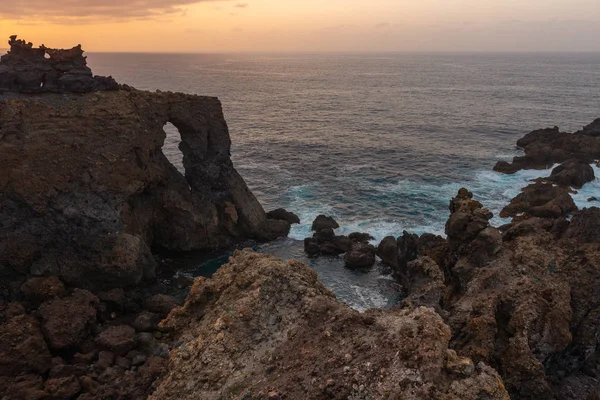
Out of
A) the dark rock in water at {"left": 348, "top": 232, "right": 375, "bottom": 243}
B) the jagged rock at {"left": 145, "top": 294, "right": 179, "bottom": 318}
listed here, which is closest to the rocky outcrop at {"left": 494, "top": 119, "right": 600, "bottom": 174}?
the dark rock in water at {"left": 348, "top": 232, "right": 375, "bottom": 243}

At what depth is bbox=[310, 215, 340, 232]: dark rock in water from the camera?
150 feet

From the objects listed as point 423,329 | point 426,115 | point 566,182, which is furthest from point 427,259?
point 426,115

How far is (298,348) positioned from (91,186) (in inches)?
1059

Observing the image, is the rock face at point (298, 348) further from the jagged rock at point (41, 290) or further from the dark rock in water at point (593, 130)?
the dark rock in water at point (593, 130)

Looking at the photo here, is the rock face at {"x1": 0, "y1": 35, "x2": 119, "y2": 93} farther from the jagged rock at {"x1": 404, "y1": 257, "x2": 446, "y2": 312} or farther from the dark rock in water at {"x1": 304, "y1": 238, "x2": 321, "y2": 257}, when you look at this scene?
the jagged rock at {"x1": 404, "y1": 257, "x2": 446, "y2": 312}

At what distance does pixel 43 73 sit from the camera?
3422 centimetres

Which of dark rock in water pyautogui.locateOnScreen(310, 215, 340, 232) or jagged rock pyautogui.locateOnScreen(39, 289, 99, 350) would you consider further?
dark rock in water pyautogui.locateOnScreen(310, 215, 340, 232)

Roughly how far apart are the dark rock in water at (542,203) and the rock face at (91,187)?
3604 cm

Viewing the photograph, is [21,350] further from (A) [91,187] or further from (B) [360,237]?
(B) [360,237]

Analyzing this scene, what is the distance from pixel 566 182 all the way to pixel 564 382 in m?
41.4

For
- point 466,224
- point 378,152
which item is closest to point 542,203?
point 466,224

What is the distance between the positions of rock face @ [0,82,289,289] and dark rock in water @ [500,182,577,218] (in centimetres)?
3604

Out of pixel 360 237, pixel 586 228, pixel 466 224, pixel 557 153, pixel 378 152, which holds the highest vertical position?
pixel 466 224

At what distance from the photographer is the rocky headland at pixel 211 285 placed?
11.5m
